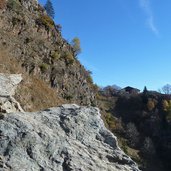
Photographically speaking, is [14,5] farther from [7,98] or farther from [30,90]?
[7,98]

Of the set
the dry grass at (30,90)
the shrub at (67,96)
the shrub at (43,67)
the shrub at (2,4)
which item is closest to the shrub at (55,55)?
the shrub at (43,67)

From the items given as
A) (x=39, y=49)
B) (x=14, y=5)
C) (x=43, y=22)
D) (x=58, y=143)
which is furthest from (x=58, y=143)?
(x=43, y=22)

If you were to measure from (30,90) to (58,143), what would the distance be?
118 ft

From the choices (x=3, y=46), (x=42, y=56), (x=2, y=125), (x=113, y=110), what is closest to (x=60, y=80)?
(x=42, y=56)

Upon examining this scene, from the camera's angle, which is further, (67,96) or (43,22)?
(43,22)

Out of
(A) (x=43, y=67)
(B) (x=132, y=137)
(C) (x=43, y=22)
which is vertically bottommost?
(A) (x=43, y=67)

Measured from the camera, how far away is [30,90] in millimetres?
47688

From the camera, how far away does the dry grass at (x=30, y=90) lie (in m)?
43.2

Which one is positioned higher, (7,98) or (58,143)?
(7,98)

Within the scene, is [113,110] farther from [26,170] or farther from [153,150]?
[26,170]

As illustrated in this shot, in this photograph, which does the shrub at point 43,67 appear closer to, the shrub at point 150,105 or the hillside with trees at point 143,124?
the hillside with trees at point 143,124

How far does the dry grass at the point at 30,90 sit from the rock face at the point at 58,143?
27.1 metres

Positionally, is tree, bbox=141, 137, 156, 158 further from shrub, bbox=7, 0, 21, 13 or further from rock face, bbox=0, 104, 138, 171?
rock face, bbox=0, 104, 138, 171

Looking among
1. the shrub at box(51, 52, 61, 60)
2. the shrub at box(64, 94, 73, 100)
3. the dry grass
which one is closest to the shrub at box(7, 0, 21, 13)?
the shrub at box(51, 52, 61, 60)
